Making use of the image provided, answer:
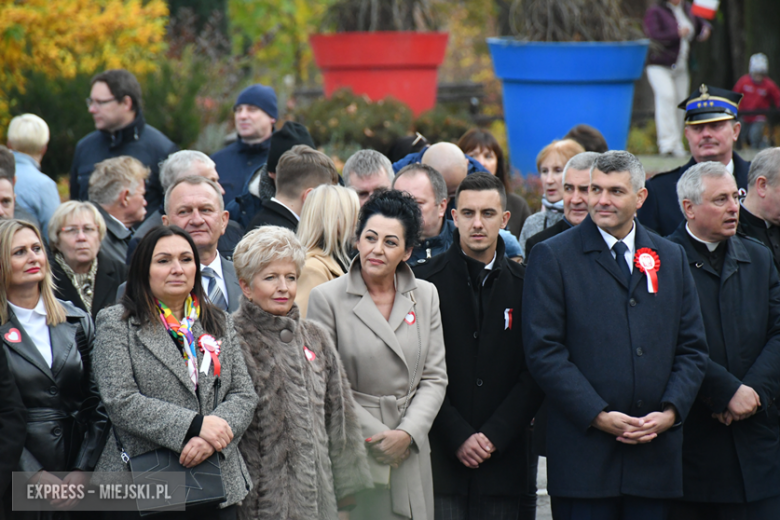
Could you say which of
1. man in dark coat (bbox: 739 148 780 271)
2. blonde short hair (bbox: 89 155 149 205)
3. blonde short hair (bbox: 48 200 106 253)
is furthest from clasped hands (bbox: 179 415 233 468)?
man in dark coat (bbox: 739 148 780 271)

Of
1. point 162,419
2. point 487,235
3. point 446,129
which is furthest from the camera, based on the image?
point 446,129

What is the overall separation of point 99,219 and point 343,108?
5.54 meters

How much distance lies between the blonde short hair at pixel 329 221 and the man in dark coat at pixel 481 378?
498 mm

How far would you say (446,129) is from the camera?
33.8ft

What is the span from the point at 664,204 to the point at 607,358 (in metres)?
1.70

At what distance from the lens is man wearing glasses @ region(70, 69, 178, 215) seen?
6820mm

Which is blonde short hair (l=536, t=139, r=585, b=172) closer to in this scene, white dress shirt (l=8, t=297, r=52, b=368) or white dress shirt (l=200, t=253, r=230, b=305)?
white dress shirt (l=200, t=253, r=230, b=305)

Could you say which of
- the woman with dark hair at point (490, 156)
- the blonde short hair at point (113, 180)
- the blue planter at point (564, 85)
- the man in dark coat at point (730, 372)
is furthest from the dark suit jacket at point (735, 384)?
the blue planter at point (564, 85)

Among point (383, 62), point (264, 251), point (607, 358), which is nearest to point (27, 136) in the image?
point (264, 251)

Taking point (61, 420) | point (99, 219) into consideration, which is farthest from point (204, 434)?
point (99, 219)

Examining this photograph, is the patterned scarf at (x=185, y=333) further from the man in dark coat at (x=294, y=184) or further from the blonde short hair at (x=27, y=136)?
the blonde short hair at (x=27, y=136)

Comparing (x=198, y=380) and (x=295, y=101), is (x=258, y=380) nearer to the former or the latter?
(x=198, y=380)

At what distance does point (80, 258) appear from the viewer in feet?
16.5

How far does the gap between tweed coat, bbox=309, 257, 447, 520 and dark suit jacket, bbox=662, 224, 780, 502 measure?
1.29 metres
